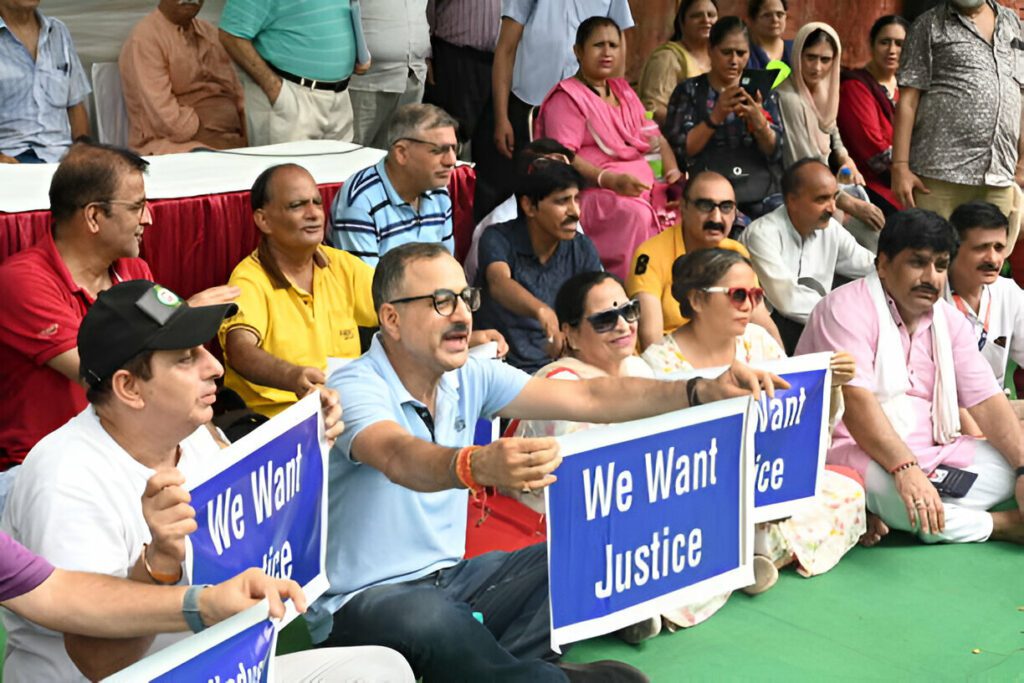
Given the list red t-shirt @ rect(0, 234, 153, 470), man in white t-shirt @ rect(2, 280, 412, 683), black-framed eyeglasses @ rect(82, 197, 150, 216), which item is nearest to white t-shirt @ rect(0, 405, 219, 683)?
man in white t-shirt @ rect(2, 280, 412, 683)

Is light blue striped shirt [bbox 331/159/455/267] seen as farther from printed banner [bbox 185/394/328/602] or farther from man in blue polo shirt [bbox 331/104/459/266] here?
printed banner [bbox 185/394/328/602]

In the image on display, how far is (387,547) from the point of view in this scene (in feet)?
10.7

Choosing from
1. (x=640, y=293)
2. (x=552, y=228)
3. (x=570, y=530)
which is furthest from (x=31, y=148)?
(x=570, y=530)

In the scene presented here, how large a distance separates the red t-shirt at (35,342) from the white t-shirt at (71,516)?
1320 millimetres

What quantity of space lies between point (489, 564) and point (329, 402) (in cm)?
63

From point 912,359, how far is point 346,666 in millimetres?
2738

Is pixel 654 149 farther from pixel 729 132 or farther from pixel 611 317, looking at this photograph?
pixel 611 317

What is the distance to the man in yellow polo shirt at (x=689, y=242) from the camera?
5.55 m

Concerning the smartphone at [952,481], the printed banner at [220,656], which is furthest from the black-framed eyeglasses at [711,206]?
the printed banner at [220,656]

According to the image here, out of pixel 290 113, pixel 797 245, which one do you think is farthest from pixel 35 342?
pixel 797 245

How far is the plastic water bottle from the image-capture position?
673 cm

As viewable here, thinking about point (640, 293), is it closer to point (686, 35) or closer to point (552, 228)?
point (552, 228)

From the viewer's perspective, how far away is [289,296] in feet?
15.2

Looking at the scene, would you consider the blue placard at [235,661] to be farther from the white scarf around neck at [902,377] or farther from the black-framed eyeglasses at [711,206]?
the black-framed eyeglasses at [711,206]
